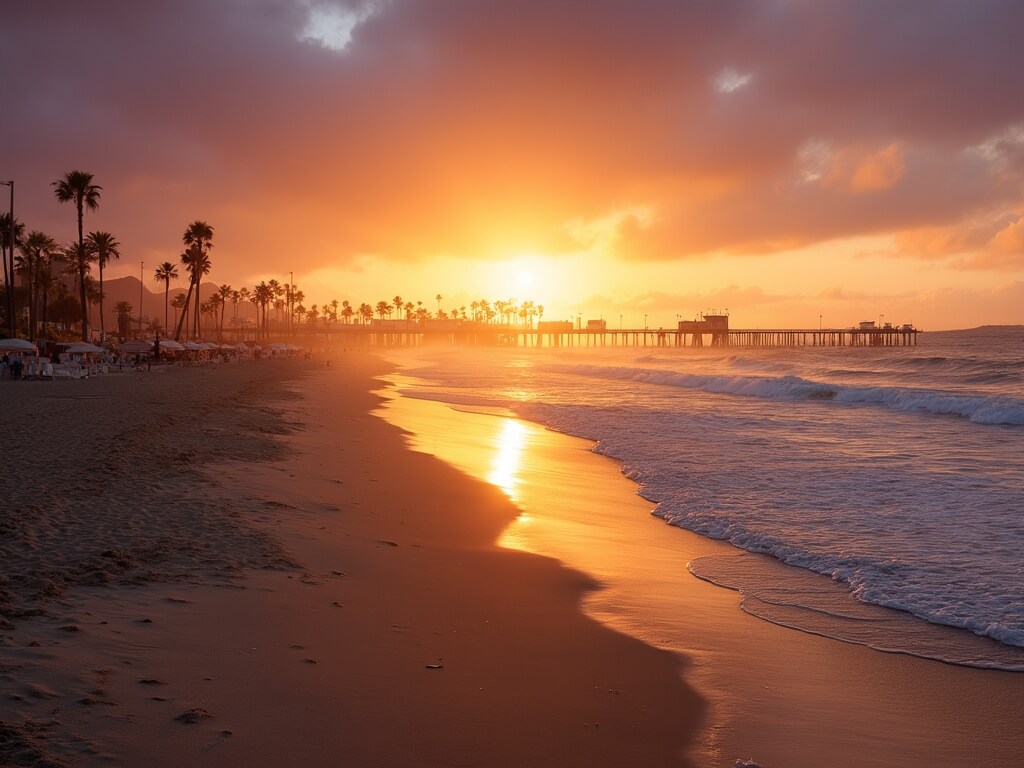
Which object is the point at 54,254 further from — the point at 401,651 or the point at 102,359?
the point at 401,651

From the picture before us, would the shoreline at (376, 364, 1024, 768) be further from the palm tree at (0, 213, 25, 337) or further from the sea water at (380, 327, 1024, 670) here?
the palm tree at (0, 213, 25, 337)

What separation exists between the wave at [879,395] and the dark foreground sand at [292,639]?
771 inches

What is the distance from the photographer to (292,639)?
5.02 metres

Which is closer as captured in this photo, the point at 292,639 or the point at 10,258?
the point at 292,639

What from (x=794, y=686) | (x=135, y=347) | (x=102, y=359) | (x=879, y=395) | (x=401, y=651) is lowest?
(x=794, y=686)

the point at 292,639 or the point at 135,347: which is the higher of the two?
the point at 135,347

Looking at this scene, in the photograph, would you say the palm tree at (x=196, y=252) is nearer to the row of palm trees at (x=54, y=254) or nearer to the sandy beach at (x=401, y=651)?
the row of palm trees at (x=54, y=254)

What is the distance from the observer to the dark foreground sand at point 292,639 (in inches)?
146

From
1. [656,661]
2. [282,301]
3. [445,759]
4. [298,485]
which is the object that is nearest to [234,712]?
[445,759]

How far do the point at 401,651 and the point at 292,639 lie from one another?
709 mm

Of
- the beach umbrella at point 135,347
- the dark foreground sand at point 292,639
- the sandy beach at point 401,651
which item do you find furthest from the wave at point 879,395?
the beach umbrella at point 135,347

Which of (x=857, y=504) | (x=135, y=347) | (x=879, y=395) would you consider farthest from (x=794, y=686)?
(x=135, y=347)

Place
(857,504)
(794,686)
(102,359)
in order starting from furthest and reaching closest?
(102,359) < (857,504) < (794,686)

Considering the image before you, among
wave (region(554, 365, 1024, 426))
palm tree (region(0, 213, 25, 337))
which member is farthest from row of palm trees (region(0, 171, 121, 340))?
wave (region(554, 365, 1024, 426))
